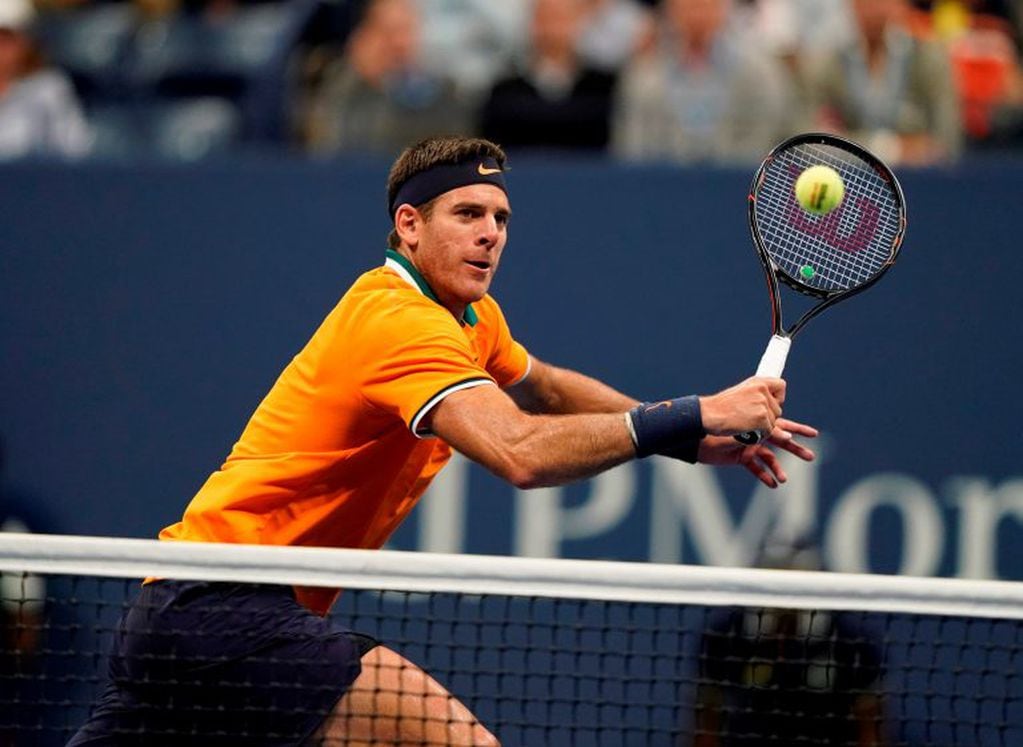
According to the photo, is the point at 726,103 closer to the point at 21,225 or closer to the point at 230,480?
the point at 21,225

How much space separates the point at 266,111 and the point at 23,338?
173 centimetres

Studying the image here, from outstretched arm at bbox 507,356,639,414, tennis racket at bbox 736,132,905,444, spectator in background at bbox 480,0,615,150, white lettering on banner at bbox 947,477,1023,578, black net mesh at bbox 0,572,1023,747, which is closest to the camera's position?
tennis racket at bbox 736,132,905,444

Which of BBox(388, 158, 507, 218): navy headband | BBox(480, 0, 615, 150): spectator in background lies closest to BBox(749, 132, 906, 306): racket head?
BBox(388, 158, 507, 218): navy headband

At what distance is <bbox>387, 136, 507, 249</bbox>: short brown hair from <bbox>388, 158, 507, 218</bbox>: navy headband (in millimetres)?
11

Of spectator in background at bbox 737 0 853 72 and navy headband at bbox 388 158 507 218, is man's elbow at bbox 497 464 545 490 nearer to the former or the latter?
navy headband at bbox 388 158 507 218

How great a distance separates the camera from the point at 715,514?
711 cm

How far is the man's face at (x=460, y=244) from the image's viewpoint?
4.31 metres

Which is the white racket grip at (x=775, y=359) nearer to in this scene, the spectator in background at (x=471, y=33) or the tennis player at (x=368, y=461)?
the tennis player at (x=368, y=461)

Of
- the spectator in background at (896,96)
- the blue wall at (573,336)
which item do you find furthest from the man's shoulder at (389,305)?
the spectator in background at (896,96)

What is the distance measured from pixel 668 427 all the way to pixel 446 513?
3.50 m

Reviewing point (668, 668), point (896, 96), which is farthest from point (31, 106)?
point (668, 668)

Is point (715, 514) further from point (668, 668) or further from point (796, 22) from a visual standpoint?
Result: point (796, 22)

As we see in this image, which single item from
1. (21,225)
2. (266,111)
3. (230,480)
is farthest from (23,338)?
(230,480)

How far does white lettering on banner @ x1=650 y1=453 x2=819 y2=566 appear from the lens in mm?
7051
